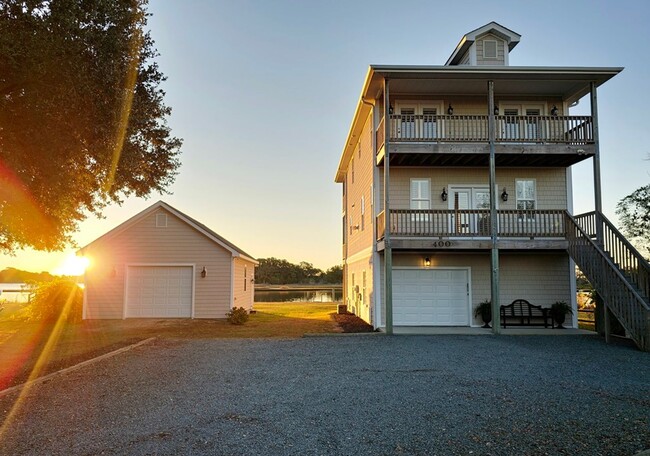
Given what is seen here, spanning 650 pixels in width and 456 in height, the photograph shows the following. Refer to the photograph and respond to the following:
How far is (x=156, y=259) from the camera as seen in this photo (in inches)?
718

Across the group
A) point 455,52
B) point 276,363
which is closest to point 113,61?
point 276,363

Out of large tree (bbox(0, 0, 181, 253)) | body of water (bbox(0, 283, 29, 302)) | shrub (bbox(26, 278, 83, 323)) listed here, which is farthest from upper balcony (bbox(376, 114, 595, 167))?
body of water (bbox(0, 283, 29, 302))

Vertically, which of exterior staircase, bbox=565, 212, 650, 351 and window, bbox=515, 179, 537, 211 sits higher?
window, bbox=515, 179, 537, 211

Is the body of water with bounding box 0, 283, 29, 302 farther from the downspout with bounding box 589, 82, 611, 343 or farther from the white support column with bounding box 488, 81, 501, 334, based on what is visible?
the downspout with bounding box 589, 82, 611, 343

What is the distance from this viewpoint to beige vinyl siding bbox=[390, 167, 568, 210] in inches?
580

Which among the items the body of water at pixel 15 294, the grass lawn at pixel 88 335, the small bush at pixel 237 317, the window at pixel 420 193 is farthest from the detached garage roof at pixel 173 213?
the window at pixel 420 193

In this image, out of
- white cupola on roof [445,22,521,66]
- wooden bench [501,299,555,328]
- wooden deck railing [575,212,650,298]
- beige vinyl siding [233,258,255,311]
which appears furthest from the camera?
beige vinyl siding [233,258,255,311]

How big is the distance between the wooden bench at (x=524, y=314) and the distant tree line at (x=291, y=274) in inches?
1831

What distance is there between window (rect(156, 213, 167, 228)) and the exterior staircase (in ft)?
46.2

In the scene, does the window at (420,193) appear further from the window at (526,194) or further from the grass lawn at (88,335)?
the grass lawn at (88,335)

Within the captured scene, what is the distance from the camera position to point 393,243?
1304 cm

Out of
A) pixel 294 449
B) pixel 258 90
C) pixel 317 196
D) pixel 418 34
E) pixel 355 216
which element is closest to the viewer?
pixel 294 449

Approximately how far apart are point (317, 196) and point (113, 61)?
75.5 feet

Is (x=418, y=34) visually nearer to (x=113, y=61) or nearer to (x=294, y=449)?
Answer: (x=113, y=61)
